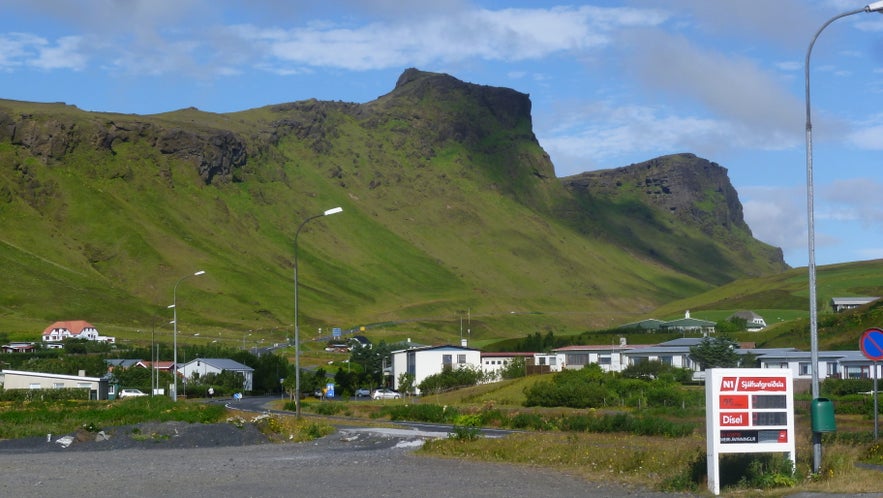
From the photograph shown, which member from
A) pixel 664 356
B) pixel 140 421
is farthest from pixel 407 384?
pixel 140 421

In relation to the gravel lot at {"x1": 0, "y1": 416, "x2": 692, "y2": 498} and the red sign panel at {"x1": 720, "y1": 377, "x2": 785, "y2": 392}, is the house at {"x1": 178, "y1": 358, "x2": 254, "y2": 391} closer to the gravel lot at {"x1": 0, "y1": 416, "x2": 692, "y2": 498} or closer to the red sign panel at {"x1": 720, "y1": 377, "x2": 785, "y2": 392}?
the gravel lot at {"x1": 0, "y1": 416, "x2": 692, "y2": 498}

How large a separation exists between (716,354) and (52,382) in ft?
195

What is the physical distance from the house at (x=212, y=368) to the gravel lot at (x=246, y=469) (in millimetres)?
85563

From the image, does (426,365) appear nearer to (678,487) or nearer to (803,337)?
(803,337)

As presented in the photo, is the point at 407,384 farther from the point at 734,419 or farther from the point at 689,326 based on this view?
the point at 734,419

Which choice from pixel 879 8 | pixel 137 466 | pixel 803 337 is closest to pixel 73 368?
pixel 803 337

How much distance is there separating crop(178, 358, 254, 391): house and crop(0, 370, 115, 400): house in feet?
91.7

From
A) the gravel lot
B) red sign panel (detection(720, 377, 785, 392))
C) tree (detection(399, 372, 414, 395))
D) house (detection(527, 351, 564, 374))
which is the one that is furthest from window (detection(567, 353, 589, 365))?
red sign panel (detection(720, 377, 785, 392))

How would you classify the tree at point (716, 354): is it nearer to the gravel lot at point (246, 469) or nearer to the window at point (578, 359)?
the window at point (578, 359)

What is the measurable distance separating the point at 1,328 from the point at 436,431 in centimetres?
14803

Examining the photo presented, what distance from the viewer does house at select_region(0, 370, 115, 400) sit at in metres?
98.5

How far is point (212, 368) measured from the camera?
425ft

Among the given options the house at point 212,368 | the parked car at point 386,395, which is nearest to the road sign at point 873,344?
the parked car at point 386,395

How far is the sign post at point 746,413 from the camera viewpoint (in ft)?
74.3
